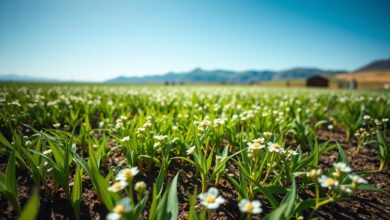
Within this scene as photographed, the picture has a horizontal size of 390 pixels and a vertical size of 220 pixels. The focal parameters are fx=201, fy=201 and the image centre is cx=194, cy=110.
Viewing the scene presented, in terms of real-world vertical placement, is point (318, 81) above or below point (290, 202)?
above

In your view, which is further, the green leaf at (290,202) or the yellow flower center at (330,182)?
the green leaf at (290,202)

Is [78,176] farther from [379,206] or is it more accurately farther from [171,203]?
[379,206]

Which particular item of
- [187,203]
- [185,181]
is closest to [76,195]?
[187,203]

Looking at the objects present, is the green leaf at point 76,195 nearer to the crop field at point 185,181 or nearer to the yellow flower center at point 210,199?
the crop field at point 185,181

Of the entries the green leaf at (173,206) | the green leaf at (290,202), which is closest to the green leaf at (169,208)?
the green leaf at (173,206)

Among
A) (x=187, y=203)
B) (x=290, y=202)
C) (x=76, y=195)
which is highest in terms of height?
(x=290, y=202)

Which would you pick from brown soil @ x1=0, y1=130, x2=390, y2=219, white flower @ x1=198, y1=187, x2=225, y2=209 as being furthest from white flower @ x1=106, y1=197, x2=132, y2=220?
brown soil @ x1=0, y1=130, x2=390, y2=219

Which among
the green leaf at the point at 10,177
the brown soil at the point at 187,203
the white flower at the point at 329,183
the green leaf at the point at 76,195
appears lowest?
the brown soil at the point at 187,203

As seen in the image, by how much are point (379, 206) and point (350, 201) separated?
31cm

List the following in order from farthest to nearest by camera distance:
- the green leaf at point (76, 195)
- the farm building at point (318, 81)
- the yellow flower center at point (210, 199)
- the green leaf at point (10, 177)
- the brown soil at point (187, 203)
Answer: the farm building at point (318, 81), the brown soil at point (187, 203), the green leaf at point (76, 195), the green leaf at point (10, 177), the yellow flower center at point (210, 199)

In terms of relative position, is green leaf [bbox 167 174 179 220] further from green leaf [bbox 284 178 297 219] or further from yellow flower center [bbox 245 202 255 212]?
green leaf [bbox 284 178 297 219]

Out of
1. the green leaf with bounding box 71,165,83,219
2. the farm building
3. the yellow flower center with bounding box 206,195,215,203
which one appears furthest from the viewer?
the farm building

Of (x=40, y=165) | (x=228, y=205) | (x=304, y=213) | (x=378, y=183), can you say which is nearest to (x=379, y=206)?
(x=378, y=183)

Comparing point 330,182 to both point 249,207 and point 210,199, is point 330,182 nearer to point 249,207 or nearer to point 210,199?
point 249,207
